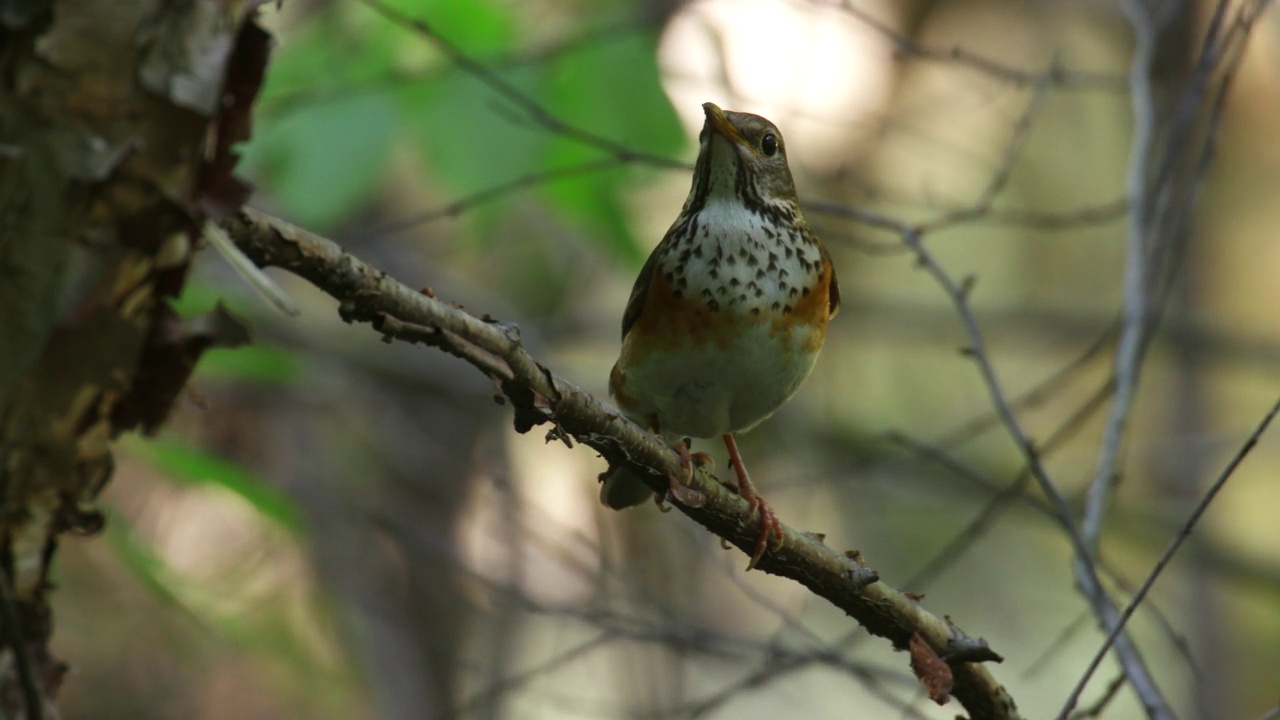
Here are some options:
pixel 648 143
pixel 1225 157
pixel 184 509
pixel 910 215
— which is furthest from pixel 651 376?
pixel 1225 157

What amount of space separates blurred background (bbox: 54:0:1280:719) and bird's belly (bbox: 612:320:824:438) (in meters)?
0.54

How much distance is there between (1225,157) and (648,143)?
21.6 ft

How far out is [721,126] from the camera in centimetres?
425

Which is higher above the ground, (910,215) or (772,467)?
(910,215)

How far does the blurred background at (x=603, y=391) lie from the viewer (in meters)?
4.89

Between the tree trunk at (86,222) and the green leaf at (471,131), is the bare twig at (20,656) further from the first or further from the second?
the green leaf at (471,131)

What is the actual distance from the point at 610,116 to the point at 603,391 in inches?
144

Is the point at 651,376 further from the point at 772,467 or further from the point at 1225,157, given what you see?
the point at 1225,157

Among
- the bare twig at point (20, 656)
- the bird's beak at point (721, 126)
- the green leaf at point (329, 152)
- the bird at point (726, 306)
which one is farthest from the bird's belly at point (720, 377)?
the bare twig at point (20, 656)

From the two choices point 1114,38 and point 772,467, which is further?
point 1114,38

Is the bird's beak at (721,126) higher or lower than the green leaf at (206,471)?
higher

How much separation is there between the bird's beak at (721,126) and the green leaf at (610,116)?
523 millimetres

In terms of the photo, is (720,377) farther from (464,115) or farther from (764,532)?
(464,115)

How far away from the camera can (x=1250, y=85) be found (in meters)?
9.37
